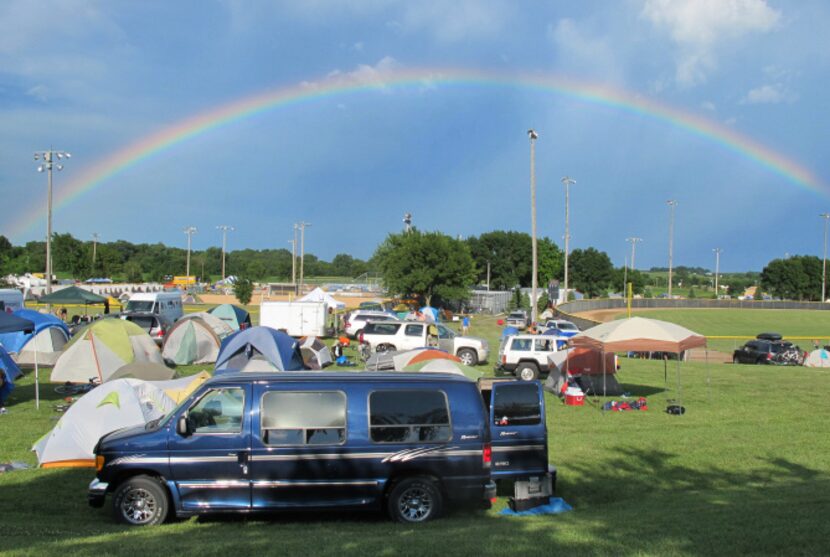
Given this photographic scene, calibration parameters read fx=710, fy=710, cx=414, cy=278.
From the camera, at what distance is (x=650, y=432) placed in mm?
14422

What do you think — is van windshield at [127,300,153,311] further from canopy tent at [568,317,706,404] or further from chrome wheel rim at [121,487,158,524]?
chrome wheel rim at [121,487,158,524]

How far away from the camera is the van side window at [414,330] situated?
27766 mm

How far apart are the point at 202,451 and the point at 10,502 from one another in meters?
3.26

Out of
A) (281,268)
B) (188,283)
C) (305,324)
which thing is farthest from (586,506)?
(281,268)

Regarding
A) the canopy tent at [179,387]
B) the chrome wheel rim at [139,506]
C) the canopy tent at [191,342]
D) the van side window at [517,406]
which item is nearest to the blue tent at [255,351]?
the canopy tent at [191,342]

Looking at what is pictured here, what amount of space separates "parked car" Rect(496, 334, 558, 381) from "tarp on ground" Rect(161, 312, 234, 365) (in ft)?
33.3

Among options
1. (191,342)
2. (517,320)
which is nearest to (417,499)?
(191,342)

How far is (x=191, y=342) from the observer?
24875mm

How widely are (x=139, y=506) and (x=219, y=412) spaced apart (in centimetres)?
134

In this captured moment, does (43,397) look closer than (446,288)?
Yes

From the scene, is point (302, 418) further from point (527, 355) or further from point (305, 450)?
point (527, 355)

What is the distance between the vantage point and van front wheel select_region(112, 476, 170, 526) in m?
7.93

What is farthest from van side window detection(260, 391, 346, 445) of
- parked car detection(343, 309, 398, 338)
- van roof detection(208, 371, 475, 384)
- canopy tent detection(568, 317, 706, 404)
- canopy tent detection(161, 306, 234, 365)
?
parked car detection(343, 309, 398, 338)

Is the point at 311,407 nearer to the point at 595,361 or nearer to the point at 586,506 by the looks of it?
the point at 586,506
